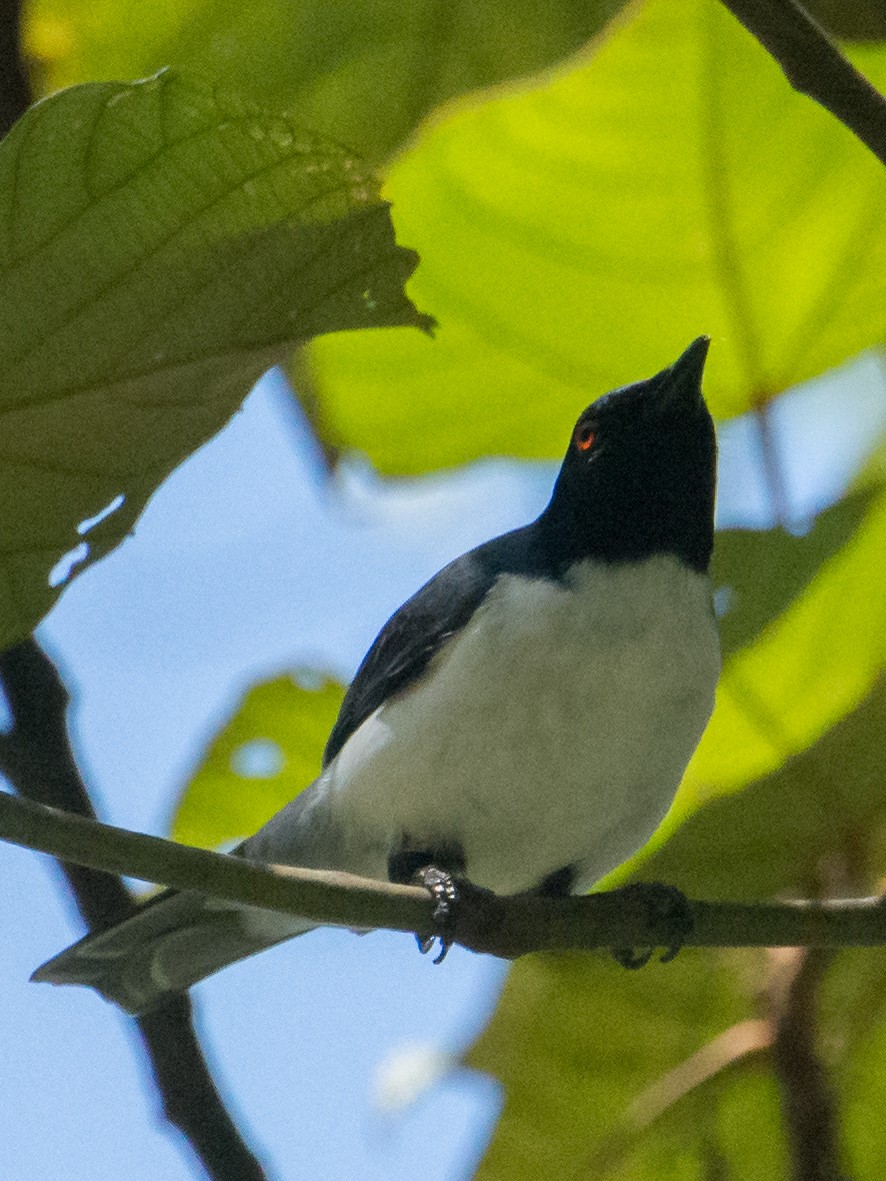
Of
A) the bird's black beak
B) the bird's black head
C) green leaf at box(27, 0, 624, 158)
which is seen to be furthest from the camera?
the bird's black head

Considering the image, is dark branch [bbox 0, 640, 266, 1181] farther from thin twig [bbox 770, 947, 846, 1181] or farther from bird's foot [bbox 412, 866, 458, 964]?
thin twig [bbox 770, 947, 846, 1181]

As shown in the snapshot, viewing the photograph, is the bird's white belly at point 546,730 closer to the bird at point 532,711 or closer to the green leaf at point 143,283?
the bird at point 532,711

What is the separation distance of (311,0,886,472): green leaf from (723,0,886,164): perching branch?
737 millimetres

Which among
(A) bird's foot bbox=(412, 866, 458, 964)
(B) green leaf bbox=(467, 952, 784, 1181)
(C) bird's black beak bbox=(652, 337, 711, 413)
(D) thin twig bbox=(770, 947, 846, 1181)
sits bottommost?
(D) thin twig bbox=(770, 947, 846, 1181)

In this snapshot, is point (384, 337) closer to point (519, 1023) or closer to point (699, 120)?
point (699, 120)

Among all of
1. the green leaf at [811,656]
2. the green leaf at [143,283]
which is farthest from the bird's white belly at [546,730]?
the green leaf at [143,283]

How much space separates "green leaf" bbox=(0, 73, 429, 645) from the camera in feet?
4.34

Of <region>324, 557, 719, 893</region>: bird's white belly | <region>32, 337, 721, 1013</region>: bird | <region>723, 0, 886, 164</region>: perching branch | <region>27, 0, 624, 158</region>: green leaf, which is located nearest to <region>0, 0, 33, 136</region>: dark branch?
<region>27, 0, 624, 158</region>: green leaf

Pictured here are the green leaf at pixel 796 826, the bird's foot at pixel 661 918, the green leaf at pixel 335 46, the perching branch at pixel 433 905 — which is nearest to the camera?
the perching branch at pixel 433 905

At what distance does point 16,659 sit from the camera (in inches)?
67.1

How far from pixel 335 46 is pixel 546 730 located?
110 cm

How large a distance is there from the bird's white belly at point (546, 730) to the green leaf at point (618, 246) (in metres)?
0.32

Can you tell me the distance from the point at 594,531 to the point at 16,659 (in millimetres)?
1290

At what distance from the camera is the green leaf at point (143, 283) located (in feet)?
4.34
